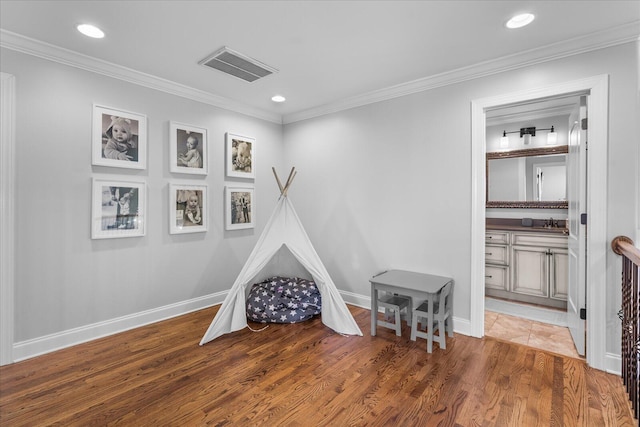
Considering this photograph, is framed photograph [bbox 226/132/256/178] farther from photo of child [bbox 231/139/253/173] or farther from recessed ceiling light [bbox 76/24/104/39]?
recessed ceiling light [bbox 76/24/104/39]

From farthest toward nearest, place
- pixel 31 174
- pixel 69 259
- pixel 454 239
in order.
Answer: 1. pixel 454 239
2. pixel 69 259
3. pixel 31 174

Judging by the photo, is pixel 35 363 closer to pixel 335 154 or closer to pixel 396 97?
pixel 335 154

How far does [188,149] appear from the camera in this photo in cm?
369

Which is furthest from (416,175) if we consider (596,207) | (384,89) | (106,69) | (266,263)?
(106,69)

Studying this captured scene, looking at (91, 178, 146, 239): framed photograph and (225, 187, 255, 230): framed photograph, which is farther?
(225, 187, 255, 230): framed photograph

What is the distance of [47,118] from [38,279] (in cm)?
138

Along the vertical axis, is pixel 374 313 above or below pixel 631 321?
below

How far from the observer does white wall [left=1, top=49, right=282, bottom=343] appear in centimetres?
264

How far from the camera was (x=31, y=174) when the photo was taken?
2658mm

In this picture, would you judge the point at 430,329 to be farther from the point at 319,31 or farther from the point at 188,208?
the point at 188,208

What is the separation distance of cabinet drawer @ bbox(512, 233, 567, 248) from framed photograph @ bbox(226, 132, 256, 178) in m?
3.63

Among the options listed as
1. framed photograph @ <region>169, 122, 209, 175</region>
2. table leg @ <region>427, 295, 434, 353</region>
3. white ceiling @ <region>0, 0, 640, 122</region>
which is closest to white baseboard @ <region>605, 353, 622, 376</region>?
table leg @ <region>427, 295, 434, 353</region>

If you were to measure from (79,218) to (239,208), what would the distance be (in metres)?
1.75

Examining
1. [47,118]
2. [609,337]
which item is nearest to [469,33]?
[609,337]
